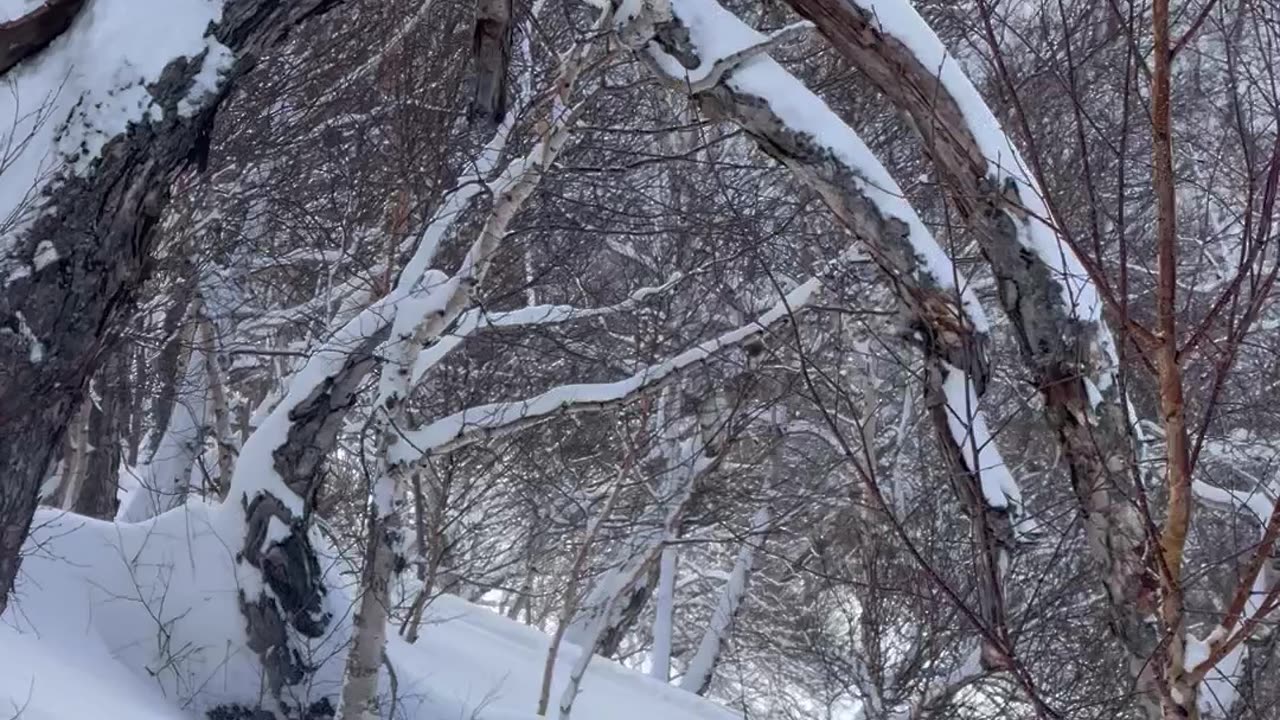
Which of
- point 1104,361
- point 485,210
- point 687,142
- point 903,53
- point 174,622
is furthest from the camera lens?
point 687,142

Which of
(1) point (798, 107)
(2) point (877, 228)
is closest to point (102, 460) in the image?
(1) point (798, 107)

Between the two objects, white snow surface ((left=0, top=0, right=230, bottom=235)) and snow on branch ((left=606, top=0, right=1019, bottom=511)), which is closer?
snow on branch ((left=606, top=0, right=1019, bottom=511))

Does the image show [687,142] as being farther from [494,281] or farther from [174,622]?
[174,622]

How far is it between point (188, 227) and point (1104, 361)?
6.95 metres

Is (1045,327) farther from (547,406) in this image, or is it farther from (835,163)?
(547,406)

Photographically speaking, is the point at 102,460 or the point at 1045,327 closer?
the point at 1045,327

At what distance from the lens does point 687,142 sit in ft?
29.7

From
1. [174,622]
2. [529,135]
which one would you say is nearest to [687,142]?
[529,135]

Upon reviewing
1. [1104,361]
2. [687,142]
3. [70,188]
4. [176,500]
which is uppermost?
[687,142]

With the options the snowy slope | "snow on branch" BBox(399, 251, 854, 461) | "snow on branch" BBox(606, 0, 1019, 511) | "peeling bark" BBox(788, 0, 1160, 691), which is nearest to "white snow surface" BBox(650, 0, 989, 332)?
"snow on branch" BBox(606, 0, 1019, 511)

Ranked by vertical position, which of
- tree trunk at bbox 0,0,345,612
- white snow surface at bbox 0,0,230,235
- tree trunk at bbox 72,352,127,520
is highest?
tree trunk at bbox 72,352,127,520

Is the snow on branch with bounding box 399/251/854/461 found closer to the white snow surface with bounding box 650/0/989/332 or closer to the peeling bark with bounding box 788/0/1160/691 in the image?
the white snow surface with bounding box 650/0/989/332

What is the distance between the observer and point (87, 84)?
343 centimetres

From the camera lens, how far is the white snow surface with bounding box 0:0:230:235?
3.33 m
